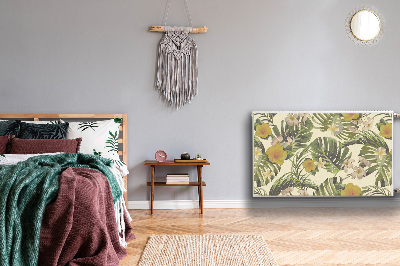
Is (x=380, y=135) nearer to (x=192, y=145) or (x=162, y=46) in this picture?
(x=192, y=145)

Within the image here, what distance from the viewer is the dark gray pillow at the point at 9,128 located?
3.74m

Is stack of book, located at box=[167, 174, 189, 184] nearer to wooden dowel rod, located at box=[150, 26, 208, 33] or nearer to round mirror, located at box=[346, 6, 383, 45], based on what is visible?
wooden dowel rod, located at box=[150, 26, 208, 33]

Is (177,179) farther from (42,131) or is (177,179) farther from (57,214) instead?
(57,214)

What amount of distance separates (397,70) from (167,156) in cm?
259

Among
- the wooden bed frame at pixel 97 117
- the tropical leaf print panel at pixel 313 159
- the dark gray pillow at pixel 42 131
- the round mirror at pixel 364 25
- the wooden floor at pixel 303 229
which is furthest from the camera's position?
the round mirror at pixel 364 25

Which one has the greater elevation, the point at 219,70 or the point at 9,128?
the point at 219,70

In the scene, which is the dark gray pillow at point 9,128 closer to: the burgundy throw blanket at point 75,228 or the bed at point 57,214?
the bed at point 57,214

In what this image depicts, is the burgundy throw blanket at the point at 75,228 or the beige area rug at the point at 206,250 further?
the beige area rug at the point at 206,250

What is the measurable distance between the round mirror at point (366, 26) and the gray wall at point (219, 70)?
0.35ft

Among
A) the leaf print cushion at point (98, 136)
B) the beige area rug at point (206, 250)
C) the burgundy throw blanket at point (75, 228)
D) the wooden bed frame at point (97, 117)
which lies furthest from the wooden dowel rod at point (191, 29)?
the burgundy throw blanket at point (75, 228)

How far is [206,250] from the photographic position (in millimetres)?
2797

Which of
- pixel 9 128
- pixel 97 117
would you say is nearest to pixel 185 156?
pixel 97 117

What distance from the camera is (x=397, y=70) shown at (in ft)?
14.5

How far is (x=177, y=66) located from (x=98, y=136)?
3.68 ft
